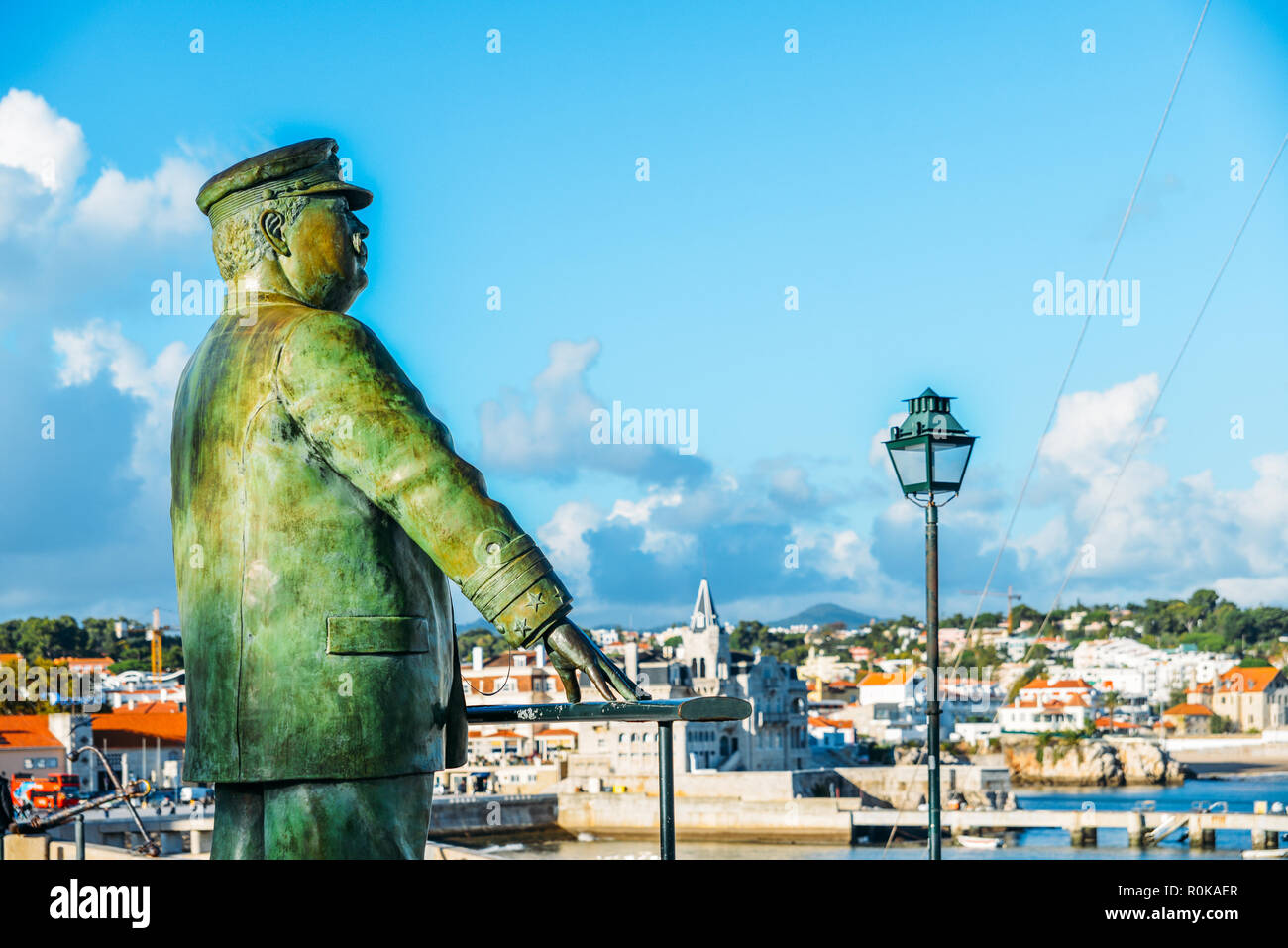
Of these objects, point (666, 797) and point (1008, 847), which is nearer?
point (666, 797)

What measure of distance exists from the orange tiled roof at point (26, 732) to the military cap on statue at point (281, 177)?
6313cm

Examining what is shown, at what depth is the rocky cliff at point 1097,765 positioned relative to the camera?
115 meters

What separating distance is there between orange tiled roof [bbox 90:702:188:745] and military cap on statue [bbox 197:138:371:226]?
68.9 meters

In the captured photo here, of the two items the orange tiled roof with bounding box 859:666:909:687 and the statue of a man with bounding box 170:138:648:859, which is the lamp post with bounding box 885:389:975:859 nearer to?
the statue of a man with bounding box 170:138:648:859

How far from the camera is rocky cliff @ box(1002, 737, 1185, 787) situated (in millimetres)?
114750

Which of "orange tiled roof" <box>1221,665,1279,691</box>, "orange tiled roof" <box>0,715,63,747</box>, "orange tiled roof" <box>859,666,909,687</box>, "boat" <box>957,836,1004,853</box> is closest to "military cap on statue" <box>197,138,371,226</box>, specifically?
"orange tiled roof" <box>0,715,63,747</box>

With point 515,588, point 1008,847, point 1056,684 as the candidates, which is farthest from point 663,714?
point 1056,684

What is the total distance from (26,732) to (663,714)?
2629 inches

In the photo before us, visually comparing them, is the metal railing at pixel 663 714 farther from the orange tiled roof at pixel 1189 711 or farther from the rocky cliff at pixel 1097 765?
the orange tiled roof at pixel 1189 711

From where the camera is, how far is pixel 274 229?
12.7ft

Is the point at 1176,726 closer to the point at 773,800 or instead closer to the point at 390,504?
the point at 773,800

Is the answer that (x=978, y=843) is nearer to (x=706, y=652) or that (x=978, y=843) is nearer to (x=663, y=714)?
(x=706, y=652)

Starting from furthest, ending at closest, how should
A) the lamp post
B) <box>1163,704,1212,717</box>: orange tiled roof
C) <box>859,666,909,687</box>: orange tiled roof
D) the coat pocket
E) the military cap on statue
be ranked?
<box>1163,704,1212,717</box>: orange tiled roof
<box>859,666,909,687</box>: orange tiled roof
the lamp post
the military cap on statue
the coat pocket

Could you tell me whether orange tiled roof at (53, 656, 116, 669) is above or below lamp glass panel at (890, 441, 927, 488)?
below
